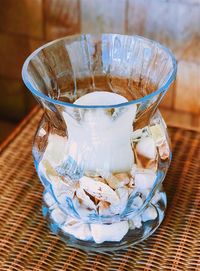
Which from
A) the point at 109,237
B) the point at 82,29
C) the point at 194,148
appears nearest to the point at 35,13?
the point at 82,29

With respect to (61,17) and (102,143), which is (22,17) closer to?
(61,17)

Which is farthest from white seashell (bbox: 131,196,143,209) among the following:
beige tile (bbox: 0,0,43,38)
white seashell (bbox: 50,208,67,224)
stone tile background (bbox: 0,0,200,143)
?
beige tile (bbox: 0,0,43,38)

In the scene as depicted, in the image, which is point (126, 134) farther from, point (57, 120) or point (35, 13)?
point (35, 13)

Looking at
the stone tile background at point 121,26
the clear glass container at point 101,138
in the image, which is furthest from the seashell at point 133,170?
the stone tile background at point 121,26

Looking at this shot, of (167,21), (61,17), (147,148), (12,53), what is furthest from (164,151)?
(12,53)

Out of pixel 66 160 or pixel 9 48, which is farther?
pixel 9 48

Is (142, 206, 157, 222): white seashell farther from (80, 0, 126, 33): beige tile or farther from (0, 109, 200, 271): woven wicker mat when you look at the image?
(80, 0, 126, 33): beige tile
